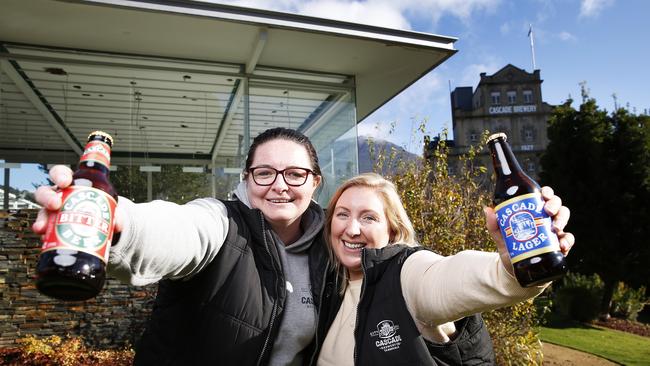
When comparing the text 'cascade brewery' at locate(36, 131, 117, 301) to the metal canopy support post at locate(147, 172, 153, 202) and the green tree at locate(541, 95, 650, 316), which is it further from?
the green tree at locate(541, 95, 650, 316)

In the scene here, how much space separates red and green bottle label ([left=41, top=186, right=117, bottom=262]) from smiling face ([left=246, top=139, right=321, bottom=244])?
94 centimetres

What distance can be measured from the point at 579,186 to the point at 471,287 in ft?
54.6

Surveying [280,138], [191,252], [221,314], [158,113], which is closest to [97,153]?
[191,252]

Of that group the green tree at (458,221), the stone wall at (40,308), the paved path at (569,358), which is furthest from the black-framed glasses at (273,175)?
the paved path at (569,358)

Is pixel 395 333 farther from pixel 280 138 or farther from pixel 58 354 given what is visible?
pixel 58 354

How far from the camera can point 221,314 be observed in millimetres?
1947

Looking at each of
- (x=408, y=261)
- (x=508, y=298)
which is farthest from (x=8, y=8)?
(x=508, y=298)

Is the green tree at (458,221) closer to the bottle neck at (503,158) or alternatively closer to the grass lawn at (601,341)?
the bottle neck at (503,158)

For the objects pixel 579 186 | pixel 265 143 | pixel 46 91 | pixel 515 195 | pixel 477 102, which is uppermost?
pixel 477 102

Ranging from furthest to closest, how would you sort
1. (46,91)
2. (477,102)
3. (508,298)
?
(477,102) → (46,91) → (508,298)

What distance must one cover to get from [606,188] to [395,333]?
16.5m

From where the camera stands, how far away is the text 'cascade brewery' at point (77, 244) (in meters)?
1.34

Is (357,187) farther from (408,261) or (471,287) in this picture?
(471,287)

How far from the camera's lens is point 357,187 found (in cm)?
258
